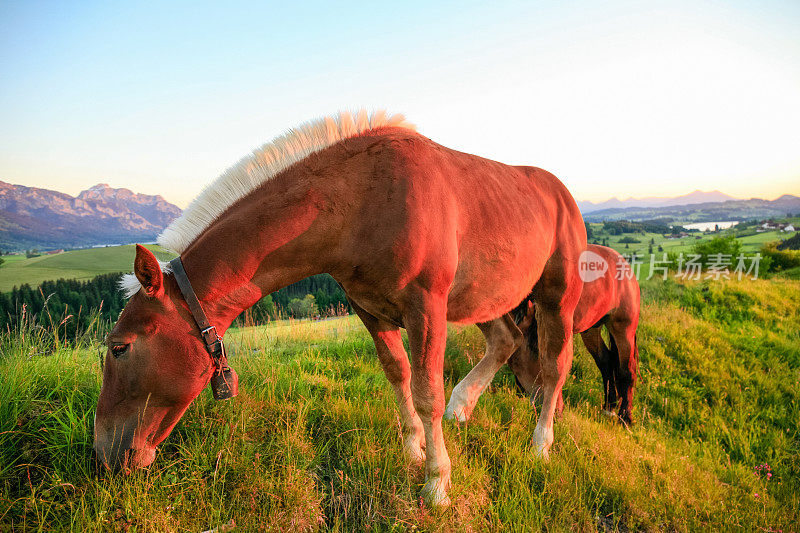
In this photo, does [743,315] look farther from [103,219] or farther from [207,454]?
[103,219]

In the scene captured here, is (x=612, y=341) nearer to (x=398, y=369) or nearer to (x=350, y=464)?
(x=398, y=369)

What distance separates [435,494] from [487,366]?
1.86m

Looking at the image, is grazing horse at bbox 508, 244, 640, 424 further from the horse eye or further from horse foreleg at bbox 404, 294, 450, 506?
the horse eye

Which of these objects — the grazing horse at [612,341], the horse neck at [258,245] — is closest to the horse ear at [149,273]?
the horse neck at [258,245]

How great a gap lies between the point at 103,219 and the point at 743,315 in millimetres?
48954

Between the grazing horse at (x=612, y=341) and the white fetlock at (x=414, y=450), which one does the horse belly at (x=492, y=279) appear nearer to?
the white fetlock at (x=414, y=450)

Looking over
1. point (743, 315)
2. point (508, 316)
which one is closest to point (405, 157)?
point (508, 316)

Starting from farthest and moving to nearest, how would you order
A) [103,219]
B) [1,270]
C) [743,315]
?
[103,219] → [1,270] → [743,315]

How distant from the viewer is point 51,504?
79.8 inches

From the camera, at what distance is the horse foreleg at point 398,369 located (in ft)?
9.28

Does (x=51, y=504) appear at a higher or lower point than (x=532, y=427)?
higher

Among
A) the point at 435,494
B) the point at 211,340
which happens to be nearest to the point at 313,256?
the point at 211,340

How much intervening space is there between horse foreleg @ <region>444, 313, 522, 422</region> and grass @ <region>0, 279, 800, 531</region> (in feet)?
0.61

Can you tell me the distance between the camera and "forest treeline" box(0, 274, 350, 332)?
3.97 metres
